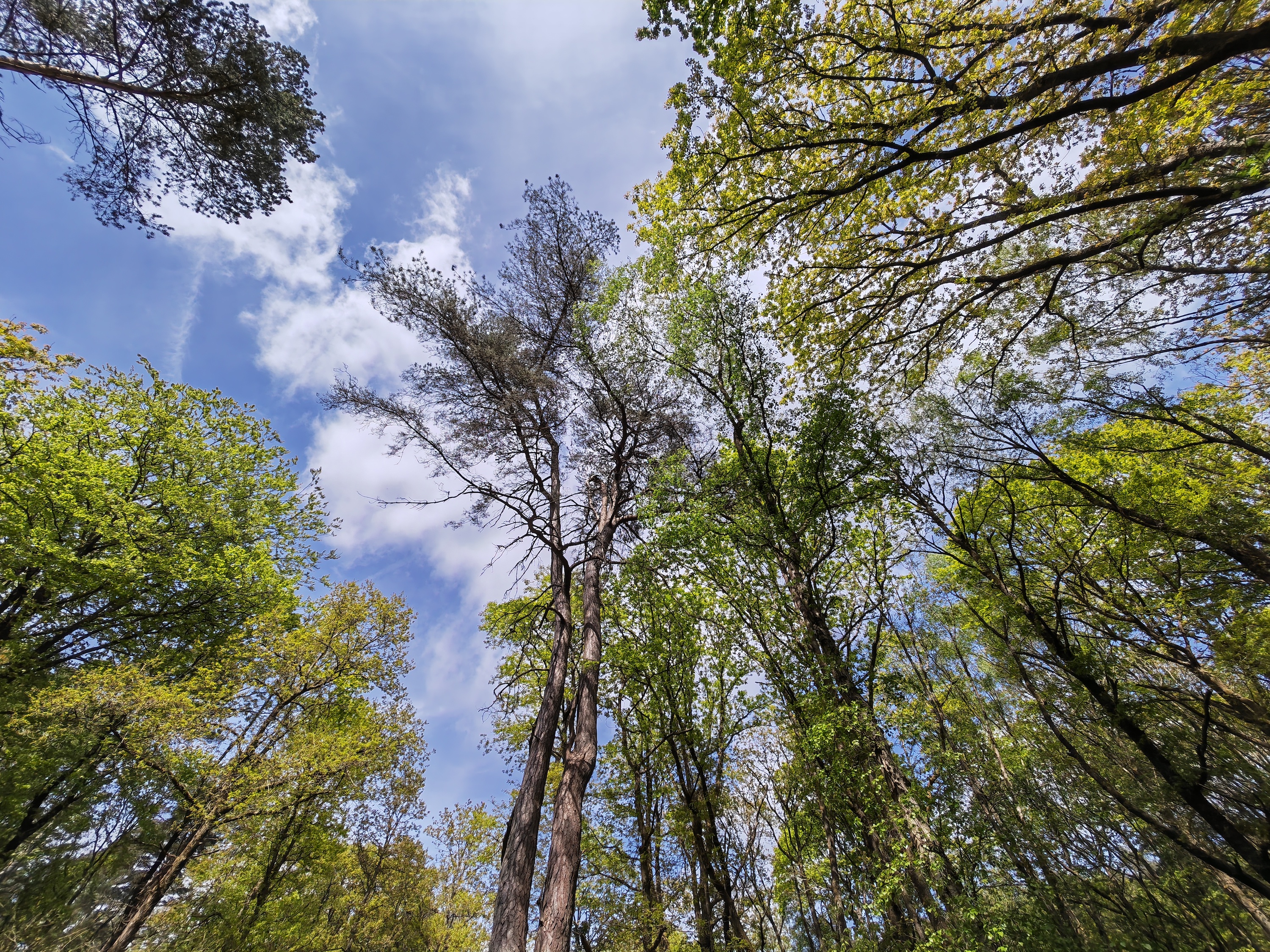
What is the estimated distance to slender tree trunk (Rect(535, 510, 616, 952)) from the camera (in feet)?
15.2

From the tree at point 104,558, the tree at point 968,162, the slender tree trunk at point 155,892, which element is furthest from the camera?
the tree at point 104,558

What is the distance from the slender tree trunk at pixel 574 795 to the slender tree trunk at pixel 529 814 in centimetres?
22

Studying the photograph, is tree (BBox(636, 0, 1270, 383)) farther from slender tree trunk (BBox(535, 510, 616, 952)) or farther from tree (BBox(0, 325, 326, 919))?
tree (BBox(0, 325, 326, 919))

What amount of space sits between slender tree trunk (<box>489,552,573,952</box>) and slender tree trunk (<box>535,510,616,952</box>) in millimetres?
222

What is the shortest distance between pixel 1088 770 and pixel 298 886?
19.5m

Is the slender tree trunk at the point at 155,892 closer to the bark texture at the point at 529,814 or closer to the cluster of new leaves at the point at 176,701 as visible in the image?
the cluster of new leaves at the point at 176,701

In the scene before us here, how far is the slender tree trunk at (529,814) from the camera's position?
15.0 ft

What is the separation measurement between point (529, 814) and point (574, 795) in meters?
0.57

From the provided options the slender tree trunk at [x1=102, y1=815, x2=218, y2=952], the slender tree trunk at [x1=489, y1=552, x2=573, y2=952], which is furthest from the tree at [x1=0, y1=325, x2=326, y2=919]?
the slender tree trunk at [x1=489, y1=552, x2=573, y2=952]

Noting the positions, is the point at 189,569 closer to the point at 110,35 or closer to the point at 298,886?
the point at 298,886

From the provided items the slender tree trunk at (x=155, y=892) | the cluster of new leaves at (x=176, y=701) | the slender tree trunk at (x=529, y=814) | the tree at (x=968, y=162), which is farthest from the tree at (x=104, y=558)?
the tree at (x=968, y=162)

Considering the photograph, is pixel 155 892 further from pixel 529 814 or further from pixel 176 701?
pixel 529 814

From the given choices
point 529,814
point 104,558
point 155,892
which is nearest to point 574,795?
point 529,814

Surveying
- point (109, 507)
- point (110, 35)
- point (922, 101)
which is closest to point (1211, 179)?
point (922, 101)
